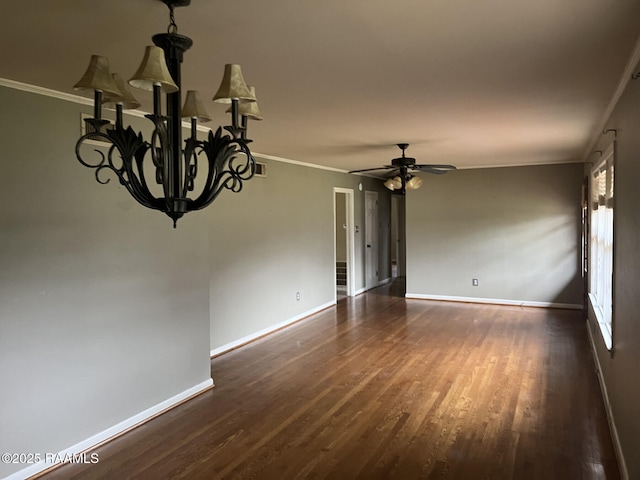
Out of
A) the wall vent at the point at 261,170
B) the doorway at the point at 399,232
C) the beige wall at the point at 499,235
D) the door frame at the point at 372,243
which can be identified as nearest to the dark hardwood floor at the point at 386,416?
the beige wall at the point at 499,235

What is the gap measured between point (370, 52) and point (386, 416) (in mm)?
2557

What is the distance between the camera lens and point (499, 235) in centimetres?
765

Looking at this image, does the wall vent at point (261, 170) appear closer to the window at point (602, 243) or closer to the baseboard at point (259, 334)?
the baseboard at point (259, 334)

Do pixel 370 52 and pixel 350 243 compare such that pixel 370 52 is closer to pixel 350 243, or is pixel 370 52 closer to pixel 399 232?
pixel 350 243

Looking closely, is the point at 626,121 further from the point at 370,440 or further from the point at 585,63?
the point at 370,440

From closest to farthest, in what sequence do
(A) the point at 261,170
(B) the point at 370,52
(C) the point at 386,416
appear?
(B) the point at 370,52
(C) the point at 386,416
(A) the point at 261,170

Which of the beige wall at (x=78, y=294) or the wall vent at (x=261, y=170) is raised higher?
the wall vent at (x=261, y=170)

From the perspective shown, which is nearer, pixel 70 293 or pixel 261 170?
pixel 70 293

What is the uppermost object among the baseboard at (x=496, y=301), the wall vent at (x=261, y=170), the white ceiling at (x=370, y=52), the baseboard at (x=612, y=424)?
the white ceiling at (x=370, y=52)

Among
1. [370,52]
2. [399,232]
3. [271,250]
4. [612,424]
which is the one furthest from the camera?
[399,232]

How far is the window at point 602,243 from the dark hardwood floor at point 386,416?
0.55 m

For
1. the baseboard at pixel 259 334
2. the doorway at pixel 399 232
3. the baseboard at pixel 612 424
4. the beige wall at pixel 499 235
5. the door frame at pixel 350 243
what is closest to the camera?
the baseboard at pixel 612 424

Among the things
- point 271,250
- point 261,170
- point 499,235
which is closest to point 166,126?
point 261,170

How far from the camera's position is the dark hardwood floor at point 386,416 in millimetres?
2867
